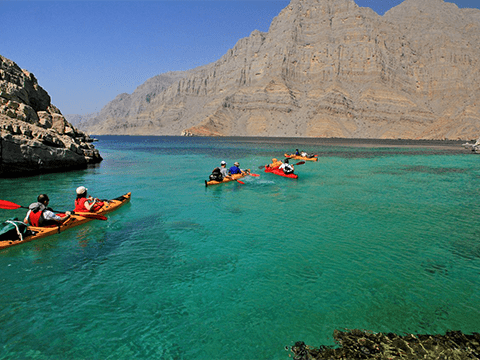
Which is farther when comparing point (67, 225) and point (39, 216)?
point (67, 225)

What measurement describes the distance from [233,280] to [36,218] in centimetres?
950

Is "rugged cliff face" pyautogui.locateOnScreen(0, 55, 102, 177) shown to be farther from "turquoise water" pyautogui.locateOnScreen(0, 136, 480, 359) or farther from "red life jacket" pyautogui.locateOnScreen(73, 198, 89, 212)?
"red life jacket" pyautogui.locateOnScreen(73, 198, 89, 212)

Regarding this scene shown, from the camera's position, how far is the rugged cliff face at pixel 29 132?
27.5m

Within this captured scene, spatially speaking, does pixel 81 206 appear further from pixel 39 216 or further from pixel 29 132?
pixel 29 132

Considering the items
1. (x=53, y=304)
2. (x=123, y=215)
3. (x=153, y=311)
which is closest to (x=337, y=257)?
(x=153, y=311)

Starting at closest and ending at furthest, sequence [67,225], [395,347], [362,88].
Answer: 1. [395,347]
2. [67,225]
3. [362,88]

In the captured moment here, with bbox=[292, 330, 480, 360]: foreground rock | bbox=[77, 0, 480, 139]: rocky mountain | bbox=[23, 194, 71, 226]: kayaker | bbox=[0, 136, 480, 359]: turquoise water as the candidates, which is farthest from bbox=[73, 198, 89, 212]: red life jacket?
bbox=[77, 0, 480, 139]: rocky mountain

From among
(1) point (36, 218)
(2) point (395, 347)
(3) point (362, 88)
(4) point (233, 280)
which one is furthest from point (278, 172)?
(3) point (362, 88)

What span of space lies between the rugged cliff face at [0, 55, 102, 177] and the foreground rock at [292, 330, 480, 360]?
98.9 ft

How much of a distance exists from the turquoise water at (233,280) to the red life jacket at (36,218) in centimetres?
99

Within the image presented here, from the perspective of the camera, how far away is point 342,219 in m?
16.7

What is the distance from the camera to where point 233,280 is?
9.91 metres

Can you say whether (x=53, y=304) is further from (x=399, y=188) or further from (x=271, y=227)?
(x=399, y=188)

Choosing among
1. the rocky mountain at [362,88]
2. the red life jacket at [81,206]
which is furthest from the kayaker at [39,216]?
the rocky mountain at [362,88]
